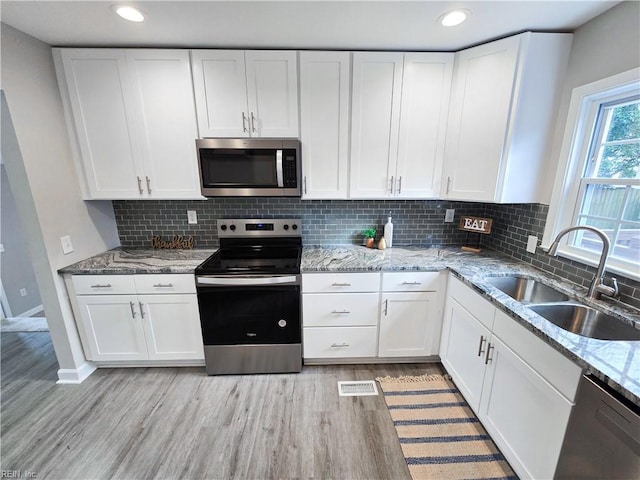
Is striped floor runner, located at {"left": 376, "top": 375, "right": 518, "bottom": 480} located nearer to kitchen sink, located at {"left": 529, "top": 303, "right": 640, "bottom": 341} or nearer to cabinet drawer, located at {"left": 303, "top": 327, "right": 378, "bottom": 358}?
cabinet drawer, located at {"left": 303, "top": 327, "right": 378, "bottom": 358}

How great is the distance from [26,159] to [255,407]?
2290mm

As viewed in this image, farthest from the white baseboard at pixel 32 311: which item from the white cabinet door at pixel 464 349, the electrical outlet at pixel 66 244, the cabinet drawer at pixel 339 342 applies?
the white cabinet door at pixel 464 349

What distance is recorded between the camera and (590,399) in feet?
3.06

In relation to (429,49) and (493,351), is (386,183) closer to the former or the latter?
(429,49)

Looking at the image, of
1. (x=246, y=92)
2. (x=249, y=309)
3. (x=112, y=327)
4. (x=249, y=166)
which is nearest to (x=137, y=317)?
(x=112, y=327)

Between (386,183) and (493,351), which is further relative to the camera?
(386,183)

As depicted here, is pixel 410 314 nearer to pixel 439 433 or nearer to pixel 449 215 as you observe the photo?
pixel 439 433

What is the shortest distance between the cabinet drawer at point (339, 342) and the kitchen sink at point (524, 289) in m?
0.97

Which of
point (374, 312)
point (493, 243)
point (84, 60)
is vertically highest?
point (84, 60)

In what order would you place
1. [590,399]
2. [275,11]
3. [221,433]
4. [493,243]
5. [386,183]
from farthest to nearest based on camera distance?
[493,243] → [386,183] → [221,433] → [275,11] → [590,399]

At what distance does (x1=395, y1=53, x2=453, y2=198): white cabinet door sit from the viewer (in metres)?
1.93

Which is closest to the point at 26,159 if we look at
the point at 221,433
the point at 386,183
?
the point at 221,433

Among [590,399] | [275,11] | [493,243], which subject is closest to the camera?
[590,399]

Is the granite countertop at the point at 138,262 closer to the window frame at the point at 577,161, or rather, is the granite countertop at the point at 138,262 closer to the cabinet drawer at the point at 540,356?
the cabinet drawer at the point at 540,356
